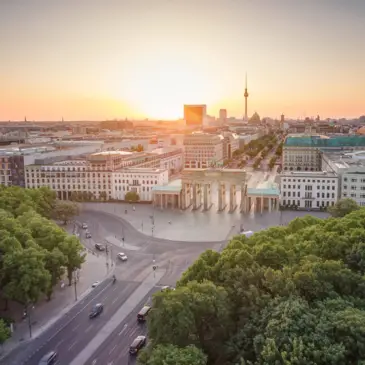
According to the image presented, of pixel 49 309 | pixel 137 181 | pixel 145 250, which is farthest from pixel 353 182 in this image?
pixel 49 309

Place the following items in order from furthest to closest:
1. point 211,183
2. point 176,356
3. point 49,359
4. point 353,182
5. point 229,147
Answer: point 229,147, point 211,183, point 353,182, point 49,359, point 176,356

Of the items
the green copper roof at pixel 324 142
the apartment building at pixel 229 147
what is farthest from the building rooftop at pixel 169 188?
the apartment building at pixel 229 147

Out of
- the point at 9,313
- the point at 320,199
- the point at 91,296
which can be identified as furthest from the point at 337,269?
the point at 320,199

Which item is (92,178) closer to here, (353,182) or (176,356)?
(353,182)

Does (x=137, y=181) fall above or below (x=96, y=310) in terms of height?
above

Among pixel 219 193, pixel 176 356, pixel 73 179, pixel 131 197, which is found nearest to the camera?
pixel 176 356

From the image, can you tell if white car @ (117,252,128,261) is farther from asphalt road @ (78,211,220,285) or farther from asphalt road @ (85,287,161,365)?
asphalt road @ (85,287,161,365)

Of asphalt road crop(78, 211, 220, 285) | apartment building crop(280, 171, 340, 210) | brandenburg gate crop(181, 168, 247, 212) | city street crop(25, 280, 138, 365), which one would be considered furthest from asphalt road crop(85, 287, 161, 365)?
apartment building crop(280, 171, 340, 210)

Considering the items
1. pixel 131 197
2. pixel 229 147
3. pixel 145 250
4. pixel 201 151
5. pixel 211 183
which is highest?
pixel 201 151
